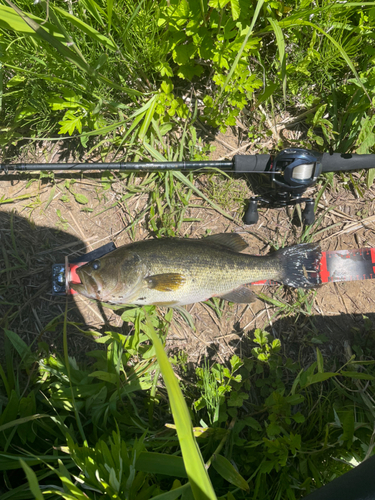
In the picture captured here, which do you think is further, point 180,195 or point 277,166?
point 180,195

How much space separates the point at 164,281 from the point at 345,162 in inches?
79.2

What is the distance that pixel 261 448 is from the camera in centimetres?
289

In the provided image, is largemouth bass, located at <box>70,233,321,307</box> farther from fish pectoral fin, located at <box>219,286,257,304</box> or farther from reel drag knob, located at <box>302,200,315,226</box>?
reel drag knob, located at <box>302,200,315,226</box>

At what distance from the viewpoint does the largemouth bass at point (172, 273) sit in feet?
9.06

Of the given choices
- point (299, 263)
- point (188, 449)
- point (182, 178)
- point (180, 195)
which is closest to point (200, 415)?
point (299, 263)

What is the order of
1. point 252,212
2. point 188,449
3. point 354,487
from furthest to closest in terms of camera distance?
point 252,212, point 354,487, point 188,449

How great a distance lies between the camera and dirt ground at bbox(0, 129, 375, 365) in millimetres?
3221

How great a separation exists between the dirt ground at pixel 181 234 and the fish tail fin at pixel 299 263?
7.8 inches

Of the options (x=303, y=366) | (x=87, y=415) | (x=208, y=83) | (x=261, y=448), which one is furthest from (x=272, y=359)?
(x=208, y=83)

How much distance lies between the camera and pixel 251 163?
305cm

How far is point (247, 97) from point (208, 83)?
17.7 inches

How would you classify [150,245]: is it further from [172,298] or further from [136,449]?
[136,449]

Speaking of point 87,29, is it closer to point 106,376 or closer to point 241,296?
point 241,296

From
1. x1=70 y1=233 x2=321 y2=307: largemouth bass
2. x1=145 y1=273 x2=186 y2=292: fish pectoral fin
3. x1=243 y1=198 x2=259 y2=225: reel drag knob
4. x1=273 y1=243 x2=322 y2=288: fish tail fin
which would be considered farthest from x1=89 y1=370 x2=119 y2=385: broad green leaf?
x1=243 y1=198 x2=259 y2=225: reel drag knob
